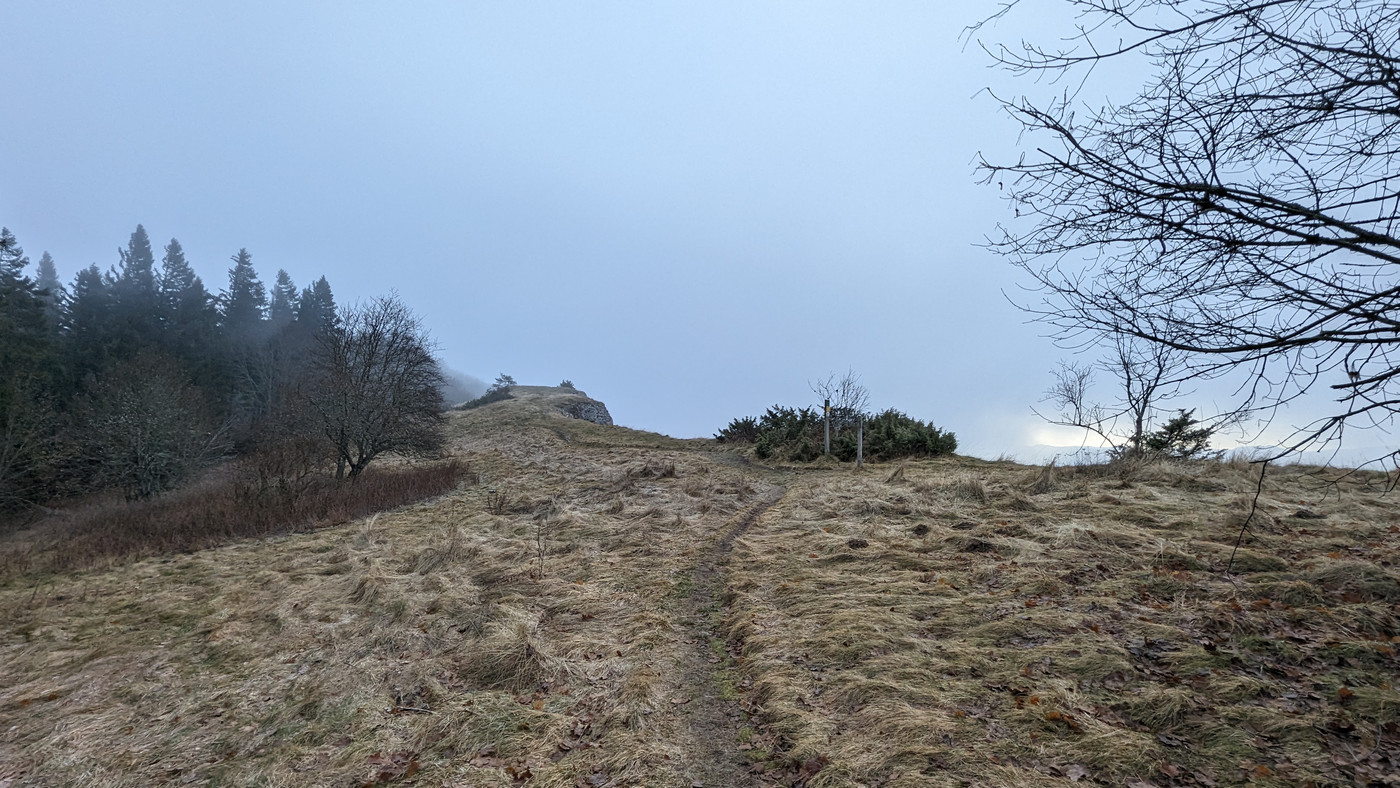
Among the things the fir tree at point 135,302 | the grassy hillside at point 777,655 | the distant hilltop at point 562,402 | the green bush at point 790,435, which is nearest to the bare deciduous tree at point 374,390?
the grassy hillside at point 777,655

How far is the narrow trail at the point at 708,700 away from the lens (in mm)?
3328

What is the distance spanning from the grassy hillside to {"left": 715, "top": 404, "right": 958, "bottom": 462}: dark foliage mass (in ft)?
30.6

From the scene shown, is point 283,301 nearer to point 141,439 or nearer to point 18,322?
point 18,322

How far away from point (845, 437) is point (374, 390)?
15.7m

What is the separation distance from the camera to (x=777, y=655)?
465 centimetres

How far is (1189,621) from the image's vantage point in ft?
13.8

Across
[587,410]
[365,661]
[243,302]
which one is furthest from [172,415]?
[243,302]

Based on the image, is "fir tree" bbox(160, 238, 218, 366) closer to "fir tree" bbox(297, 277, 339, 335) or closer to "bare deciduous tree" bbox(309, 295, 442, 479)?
"fir tree" bbox(297, 277, 339, 335)

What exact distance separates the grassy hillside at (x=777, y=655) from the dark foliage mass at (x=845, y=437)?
9330 millimetres

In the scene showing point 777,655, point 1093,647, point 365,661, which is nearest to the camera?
point 1093,647

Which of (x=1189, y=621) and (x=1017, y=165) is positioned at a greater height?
(x=1017, y=165)

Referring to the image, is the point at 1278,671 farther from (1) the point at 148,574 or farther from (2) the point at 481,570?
(1) the point at 148,574

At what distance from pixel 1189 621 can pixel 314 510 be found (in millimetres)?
15764

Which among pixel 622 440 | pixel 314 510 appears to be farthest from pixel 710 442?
pixel 314 510
